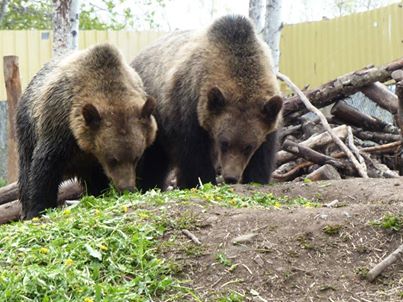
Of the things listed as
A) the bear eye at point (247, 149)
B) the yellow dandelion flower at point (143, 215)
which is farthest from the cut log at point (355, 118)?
the yellow dandelion flower at point (143, 215)

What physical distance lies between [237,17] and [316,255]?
3909 mm

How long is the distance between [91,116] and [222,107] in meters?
1.34

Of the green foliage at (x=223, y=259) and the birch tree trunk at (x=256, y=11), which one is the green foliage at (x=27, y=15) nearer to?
the birch tree trunk at (x=256, y=11)

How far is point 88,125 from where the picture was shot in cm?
743

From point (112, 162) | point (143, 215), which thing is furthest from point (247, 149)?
point (143, 215)

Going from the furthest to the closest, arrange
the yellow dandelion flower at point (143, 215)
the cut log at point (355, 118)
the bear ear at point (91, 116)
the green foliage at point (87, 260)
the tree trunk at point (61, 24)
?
the tree trunk at point (61, 24)
the cut log at point (355, 118)
the bear ear at point (91, 116)
the yellow dandelion flower at point (143, 215)
the green foliage at point (87, 260)

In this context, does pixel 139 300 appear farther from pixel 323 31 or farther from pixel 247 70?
pixel 323 31

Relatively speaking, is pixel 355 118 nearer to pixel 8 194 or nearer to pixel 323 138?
pixel 323 138

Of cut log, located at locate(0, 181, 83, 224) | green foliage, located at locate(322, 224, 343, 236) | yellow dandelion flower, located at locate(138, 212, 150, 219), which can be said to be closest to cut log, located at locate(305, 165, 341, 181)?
cut log, located at locate(0, 181, 83, 224)

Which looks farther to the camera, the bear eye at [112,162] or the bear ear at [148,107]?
the bear ear at [148,107]

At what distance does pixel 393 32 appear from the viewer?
17047mm

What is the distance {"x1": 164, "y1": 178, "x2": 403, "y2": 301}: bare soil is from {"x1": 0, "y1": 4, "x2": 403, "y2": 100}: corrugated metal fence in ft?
39.5

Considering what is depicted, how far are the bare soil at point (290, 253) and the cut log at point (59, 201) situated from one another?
13.2 feet

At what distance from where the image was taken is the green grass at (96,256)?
4484mm
